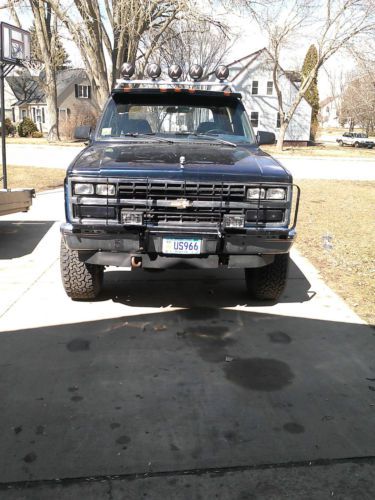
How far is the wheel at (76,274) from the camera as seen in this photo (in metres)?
4.54

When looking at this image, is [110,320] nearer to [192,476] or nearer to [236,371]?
[236,371]

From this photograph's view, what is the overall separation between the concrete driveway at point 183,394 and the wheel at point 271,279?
15 centimetres

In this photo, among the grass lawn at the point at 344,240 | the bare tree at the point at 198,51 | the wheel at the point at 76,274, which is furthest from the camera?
the bare tree at the point at 198,51

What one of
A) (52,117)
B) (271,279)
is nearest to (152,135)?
(271,279)

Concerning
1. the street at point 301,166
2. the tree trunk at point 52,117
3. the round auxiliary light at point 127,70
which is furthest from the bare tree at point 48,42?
the round auxiliary light at point 127,70

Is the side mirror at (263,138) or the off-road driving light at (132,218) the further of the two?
the side mirror at (263,138)

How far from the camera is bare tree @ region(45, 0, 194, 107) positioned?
18.5 m

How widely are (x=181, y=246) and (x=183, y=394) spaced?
117 centimetres

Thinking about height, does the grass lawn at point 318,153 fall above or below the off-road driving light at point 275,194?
below

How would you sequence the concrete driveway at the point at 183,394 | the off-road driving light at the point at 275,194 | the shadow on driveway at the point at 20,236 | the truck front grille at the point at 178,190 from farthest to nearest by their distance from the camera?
the shadow on driveway at the point at 20,236 < the off-road driving light at the point at 275,194 < the truck front grille at the point at 178,190 < the concrete driveway at the point at 183,394

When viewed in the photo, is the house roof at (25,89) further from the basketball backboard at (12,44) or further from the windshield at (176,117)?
the windshield at (176,117)

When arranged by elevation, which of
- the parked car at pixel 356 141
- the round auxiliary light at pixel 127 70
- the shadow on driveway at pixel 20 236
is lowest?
the shadow on driveway at pixel 20 236

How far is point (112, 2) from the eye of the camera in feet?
65.5

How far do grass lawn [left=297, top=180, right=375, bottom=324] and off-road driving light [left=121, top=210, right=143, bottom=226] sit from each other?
90.5 inches
